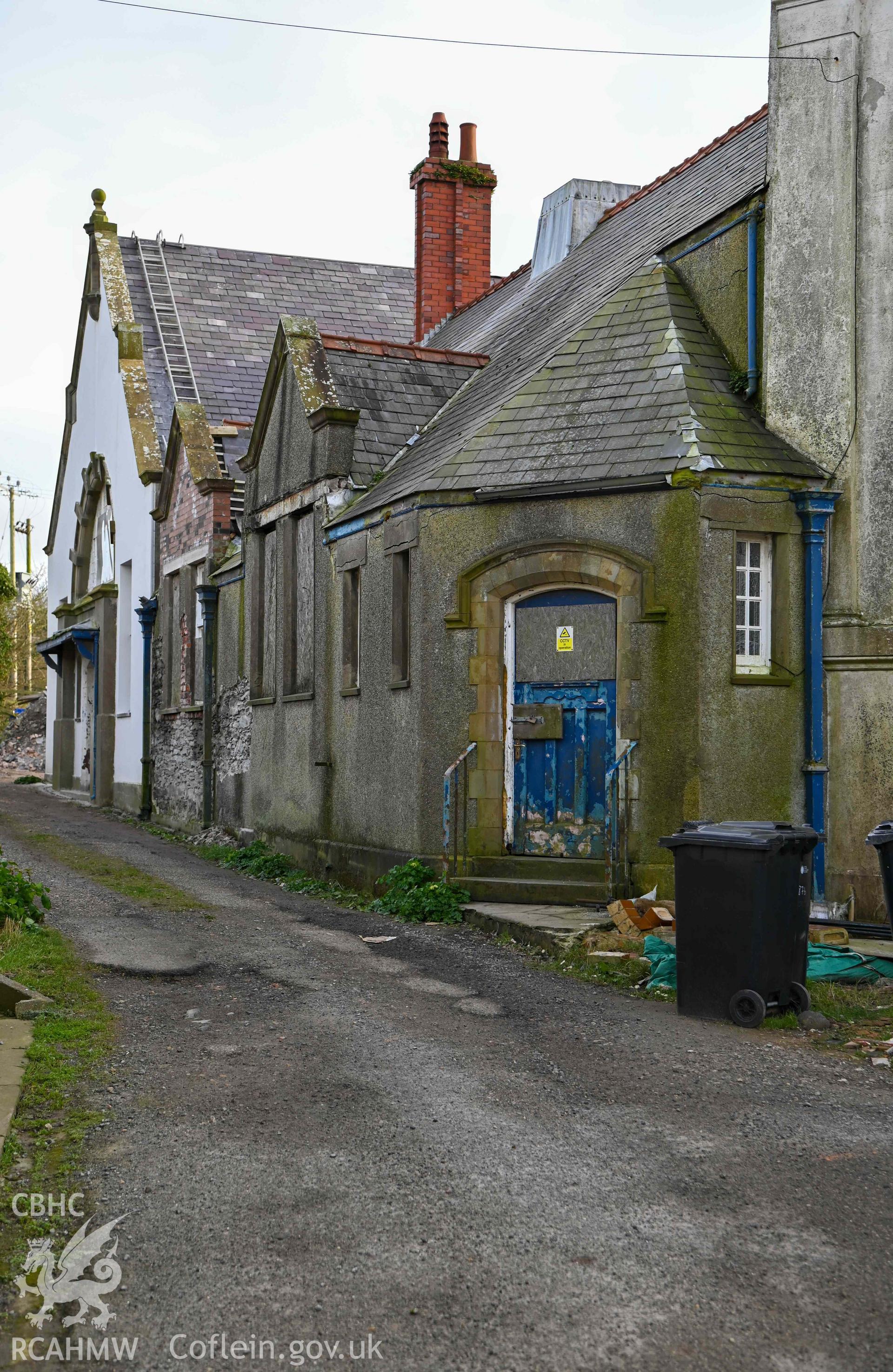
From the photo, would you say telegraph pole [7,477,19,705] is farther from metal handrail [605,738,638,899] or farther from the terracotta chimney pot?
metal handrail [605,738,638,899]

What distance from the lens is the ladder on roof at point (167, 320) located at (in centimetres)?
2592

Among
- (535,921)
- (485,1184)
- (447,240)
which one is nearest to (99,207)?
(447,240)

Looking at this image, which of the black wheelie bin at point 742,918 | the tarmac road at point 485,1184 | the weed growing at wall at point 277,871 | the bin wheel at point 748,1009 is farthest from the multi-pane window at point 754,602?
the weed growing at wall at point 277,871

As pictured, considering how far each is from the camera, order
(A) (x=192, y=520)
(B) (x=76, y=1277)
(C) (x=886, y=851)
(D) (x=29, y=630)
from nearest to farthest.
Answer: (B) (x=76, y=1277), (C) (x=886, y=851), (A) (x=192, y=520), (D) (x=29, y=630)

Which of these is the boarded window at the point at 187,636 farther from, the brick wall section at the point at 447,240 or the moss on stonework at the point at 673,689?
the moss on stonework at the point at 673,689

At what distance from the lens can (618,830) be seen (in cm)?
1181

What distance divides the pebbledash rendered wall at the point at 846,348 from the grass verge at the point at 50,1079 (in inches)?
256

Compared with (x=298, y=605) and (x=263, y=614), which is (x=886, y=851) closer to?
(x=298, y=605)

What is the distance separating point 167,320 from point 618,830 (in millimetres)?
19110

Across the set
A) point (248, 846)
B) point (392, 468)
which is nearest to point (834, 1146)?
point (392, 468)

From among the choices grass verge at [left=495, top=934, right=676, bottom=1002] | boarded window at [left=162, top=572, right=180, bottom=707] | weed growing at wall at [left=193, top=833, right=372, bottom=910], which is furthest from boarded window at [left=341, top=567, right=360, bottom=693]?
boarded window at [left=162, top=572, right=180, bottom=707]

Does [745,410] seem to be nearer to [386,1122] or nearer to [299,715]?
[299,715]

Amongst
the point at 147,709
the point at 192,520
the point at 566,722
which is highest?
the point at 192,520

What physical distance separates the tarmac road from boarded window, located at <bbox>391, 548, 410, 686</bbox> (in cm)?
498
